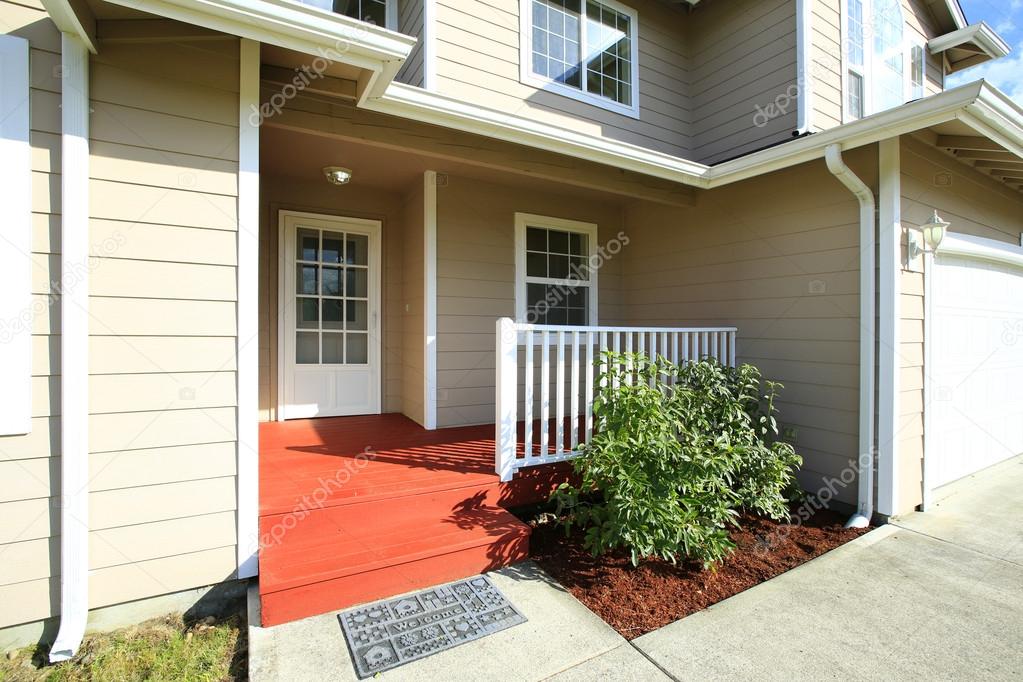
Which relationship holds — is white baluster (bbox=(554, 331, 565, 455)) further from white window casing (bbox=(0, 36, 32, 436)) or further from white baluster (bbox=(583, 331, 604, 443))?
white window casing (bbox=(0, 36, 32, 436))

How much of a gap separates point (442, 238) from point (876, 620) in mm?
3924

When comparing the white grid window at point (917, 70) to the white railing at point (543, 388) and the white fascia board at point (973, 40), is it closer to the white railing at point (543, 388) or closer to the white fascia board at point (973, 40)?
the white fascia board at point (973, 40)

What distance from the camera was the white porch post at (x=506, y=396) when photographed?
3.19 m

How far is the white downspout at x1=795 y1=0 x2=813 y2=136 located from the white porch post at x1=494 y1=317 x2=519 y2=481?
11.7ft

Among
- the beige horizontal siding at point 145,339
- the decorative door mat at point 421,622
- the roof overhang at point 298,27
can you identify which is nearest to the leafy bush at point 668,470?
the decorative door mat at point 421,622

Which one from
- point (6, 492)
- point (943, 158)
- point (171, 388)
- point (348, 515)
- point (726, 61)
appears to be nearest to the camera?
point (6, 492)

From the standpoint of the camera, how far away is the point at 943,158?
4000 millimetres

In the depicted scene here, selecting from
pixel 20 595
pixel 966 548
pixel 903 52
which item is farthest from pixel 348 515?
pixel 903 52

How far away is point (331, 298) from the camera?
4.85 metres

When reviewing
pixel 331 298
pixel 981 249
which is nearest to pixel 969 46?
pixel 981 249

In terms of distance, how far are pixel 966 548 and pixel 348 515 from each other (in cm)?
384

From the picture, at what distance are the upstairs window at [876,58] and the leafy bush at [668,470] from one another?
13.2 feet

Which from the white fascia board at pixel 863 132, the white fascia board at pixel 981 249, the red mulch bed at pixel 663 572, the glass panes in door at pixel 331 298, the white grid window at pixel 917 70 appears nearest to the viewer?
the red mulch bed at pixel 663 572

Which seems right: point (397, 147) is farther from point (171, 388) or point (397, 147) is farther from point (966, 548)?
point (966, 548)
